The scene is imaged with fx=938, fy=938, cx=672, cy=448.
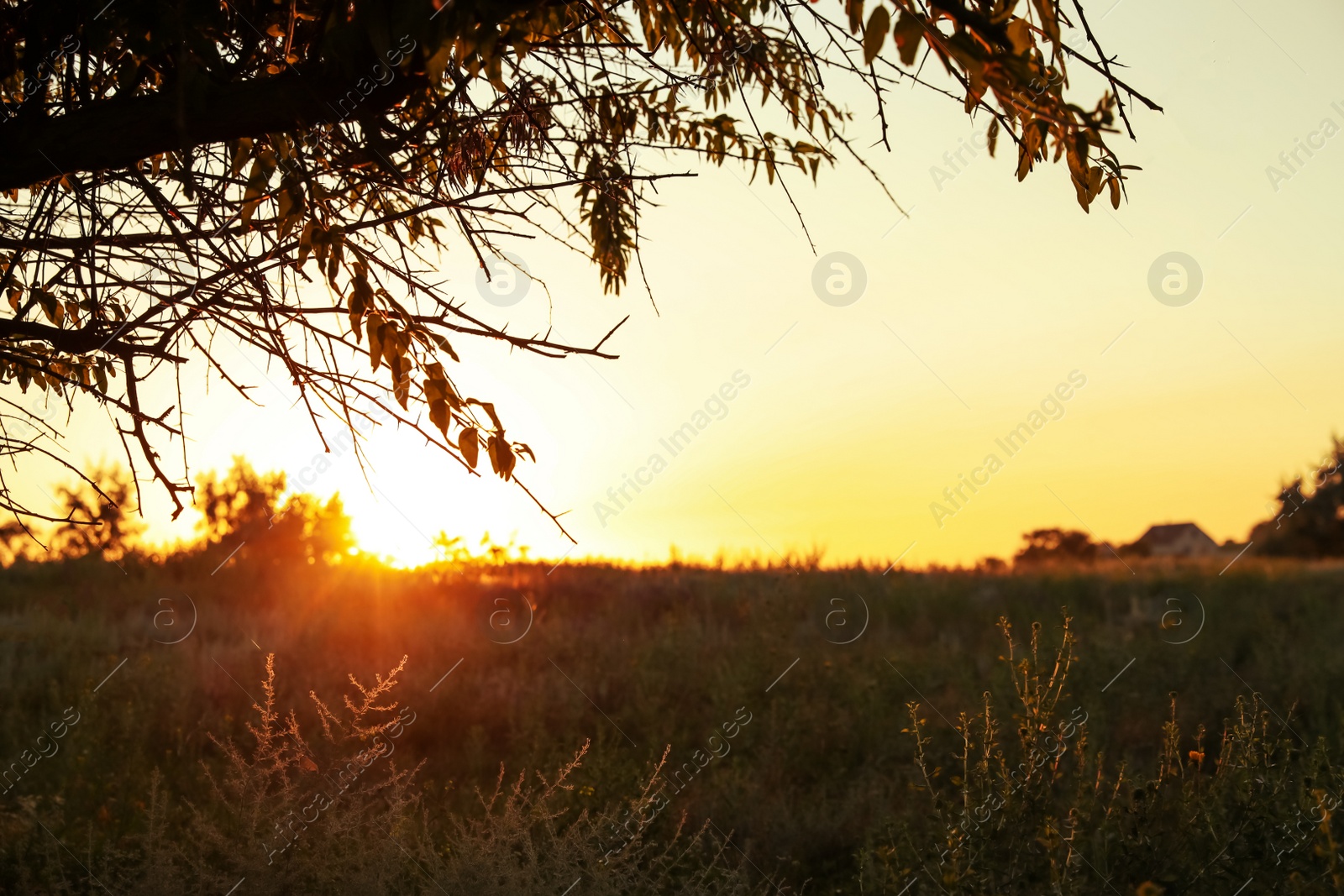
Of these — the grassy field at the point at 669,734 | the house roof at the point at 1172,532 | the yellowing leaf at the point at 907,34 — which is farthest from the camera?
the house roof at the point at 1172,532

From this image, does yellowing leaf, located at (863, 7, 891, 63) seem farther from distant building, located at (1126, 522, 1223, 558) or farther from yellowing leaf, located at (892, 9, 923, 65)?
distant building, located at (1126, 522, 1223, 558)

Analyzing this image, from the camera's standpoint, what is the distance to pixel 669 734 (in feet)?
21.7

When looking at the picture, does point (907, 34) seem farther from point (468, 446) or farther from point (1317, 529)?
point (1317, 529)

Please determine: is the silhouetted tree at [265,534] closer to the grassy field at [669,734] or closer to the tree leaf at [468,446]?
the grassy field at [669,734]

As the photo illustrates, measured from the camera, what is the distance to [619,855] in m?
3.31

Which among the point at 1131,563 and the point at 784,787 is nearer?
the point at 784,787

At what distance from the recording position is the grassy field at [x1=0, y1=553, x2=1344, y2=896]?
128 inches

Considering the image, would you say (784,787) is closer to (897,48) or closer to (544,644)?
(544,644)

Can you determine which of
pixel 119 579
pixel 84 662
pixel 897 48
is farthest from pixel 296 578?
pixel 897 48

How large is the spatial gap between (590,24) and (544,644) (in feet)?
22.3

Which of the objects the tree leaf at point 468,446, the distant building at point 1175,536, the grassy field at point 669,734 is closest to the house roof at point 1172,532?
the distant building at point 1175,536

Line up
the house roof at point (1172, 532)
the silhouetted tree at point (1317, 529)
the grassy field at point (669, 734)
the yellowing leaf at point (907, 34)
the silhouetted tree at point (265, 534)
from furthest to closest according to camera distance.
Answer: the house roof at point (1172, 532)
the silhouetted tree at point (1317, 529)
the silhouetted tree at point (265, 534)
the grassy field at point (669, 734)
the yellowing leaf at point (907, 34)

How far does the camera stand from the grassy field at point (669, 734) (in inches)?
128

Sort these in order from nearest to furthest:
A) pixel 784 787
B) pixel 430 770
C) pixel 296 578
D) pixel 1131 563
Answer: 1. pixel 784 787
2. pixel 430 770
3. pixel 296 578
4. pixel 1131 563
